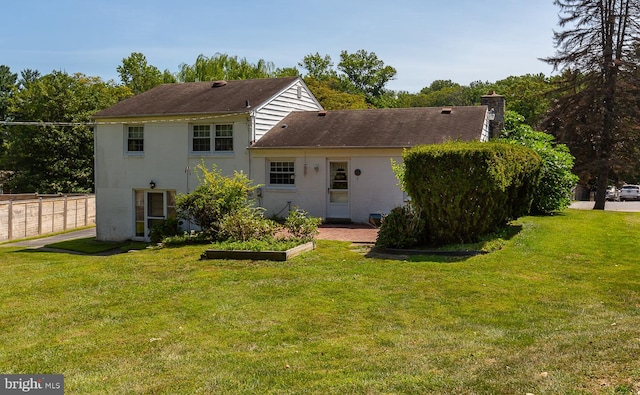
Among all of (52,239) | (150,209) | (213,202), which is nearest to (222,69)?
(52,239)

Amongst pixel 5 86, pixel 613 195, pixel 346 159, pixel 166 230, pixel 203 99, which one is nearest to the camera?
pixel 166 230

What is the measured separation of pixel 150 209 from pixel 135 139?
300cm

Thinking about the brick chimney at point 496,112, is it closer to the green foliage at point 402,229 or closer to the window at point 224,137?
the window at point 224,137

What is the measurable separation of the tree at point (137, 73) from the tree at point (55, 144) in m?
15.9

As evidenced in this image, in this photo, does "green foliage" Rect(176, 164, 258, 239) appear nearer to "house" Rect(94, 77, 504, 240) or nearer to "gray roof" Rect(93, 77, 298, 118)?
"house" Rect(94, 77, 504, 240)

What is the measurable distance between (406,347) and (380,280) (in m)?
3.48

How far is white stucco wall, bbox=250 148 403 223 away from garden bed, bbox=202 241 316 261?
6.60 metres

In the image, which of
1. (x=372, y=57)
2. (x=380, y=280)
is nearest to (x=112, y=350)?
(x=380, y=280)

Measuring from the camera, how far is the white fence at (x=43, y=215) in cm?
2755

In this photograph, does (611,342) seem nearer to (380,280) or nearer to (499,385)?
(499,385)

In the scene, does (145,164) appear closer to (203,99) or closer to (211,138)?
(211,138)

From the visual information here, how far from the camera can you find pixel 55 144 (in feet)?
126

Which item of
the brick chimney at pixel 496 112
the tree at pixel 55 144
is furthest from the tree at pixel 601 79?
the tree at pixel 55 144

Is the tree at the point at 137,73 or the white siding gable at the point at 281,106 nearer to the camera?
the white siding gable at the point at 281,106
